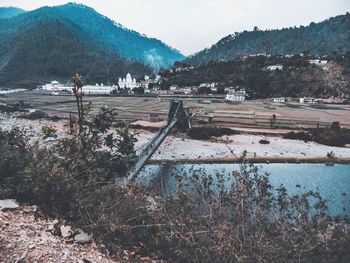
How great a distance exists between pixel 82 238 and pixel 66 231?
0.42 m

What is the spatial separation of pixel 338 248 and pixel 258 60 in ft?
377

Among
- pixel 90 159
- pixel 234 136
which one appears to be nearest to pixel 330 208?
pixel 90 159

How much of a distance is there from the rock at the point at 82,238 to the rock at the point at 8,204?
180 cm

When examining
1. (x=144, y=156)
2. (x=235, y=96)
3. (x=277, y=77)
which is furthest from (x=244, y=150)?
(x=277, y=77)

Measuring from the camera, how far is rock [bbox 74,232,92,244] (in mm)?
8905

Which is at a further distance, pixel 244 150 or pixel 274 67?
pixel 274 67

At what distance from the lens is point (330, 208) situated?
21.8 metres

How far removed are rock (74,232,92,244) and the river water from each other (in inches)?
533

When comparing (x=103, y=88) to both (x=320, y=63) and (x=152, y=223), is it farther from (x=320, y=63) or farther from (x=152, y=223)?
(x=152, y=223)

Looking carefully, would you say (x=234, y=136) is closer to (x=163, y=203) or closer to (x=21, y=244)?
(x=163, y=203)

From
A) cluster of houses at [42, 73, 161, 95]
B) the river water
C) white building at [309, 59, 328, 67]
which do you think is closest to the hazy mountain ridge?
cluster of houses at [42, 73, 161, 95]

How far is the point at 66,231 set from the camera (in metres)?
9.06

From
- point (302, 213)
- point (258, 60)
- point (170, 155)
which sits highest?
point (258, 60)

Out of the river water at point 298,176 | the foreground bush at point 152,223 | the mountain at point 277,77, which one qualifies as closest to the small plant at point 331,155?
the river water at point 298,176
